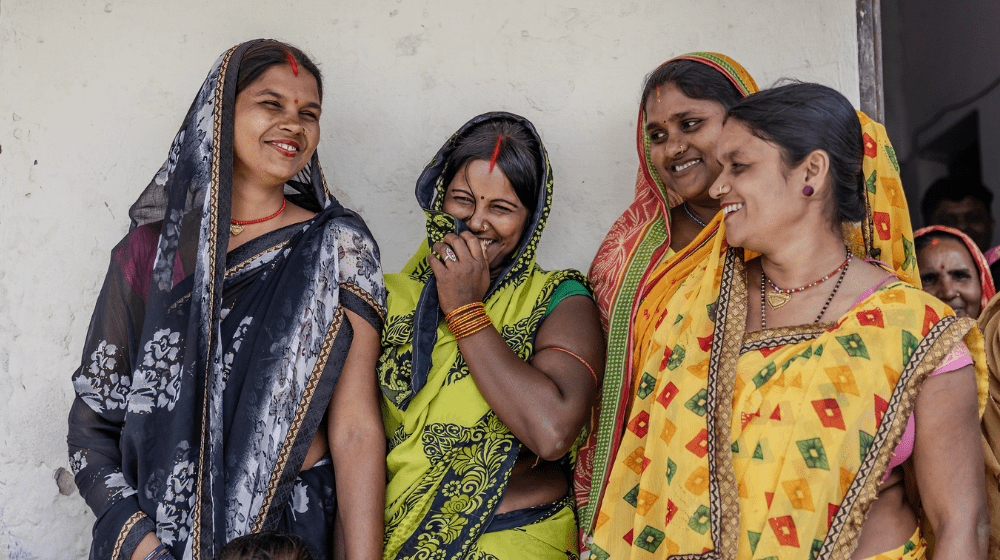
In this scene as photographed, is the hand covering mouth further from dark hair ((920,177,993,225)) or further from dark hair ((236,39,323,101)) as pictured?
dark hair ((920,177,993,225))

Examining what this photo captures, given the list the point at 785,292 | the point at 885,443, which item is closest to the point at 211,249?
the point at 785,292

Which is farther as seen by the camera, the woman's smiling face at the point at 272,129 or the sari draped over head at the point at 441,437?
the woman's smiling face at the point at 272,129

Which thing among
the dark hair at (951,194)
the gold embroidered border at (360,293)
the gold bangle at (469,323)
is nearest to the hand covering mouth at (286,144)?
the gold embroidered border at (360,293)

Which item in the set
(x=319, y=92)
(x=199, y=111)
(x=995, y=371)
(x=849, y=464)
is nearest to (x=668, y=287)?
(x=849, y=464)

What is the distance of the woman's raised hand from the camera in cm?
218

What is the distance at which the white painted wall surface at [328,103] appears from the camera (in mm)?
2908

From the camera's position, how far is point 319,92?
96.5 inches

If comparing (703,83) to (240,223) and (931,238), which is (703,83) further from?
(240,223)

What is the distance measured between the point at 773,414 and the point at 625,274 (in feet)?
2.74

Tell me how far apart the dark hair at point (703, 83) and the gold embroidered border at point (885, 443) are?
105 centimetres

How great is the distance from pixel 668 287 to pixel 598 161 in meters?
1.09

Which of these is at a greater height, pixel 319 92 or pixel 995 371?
pixel 319 92

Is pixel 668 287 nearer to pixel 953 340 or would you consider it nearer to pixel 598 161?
pixel 953 340

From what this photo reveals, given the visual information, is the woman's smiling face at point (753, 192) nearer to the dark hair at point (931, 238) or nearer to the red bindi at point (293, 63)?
the dark hair at point (931, 238)
